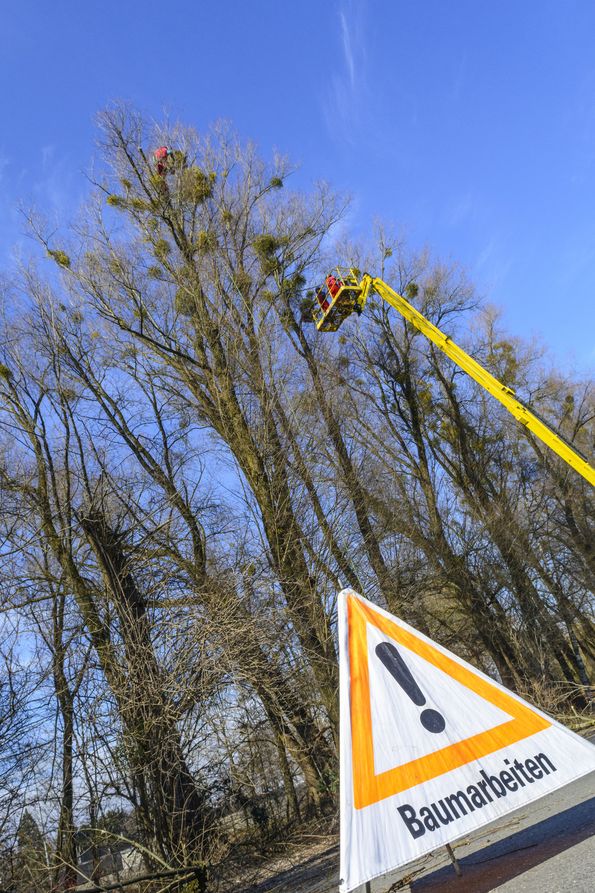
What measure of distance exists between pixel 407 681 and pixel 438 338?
13.3m

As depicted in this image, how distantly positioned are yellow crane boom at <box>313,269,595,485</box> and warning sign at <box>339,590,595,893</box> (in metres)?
9.13

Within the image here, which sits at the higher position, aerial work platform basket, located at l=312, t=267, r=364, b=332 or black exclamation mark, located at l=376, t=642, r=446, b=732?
aerial work platform basket, located at l=312, t=267, r=364, b=332

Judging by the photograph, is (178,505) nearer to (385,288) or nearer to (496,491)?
(385,288)

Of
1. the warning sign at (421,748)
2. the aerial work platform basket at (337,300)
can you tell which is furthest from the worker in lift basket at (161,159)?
the warning sign at (421,748)

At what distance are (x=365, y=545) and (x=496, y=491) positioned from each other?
11.2 metres

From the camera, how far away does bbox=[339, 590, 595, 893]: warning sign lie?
10.5ft

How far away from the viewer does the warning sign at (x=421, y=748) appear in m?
3.20

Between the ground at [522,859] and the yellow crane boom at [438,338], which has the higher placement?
the yellow crane boom at [438,338]

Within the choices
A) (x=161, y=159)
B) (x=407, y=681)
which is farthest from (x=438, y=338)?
(x=407, y=681)

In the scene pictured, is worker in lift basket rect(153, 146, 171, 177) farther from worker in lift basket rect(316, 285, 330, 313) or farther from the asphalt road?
the asphalt road

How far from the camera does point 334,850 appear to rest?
7977 millimetres

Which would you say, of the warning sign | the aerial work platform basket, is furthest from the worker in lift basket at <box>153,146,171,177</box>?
the warning sign

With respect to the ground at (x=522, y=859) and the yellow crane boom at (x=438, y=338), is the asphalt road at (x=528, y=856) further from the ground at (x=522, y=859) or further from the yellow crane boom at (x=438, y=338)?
the yellow crane boom at (x=438, y=338)

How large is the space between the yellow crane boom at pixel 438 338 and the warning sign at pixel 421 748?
913 cm
